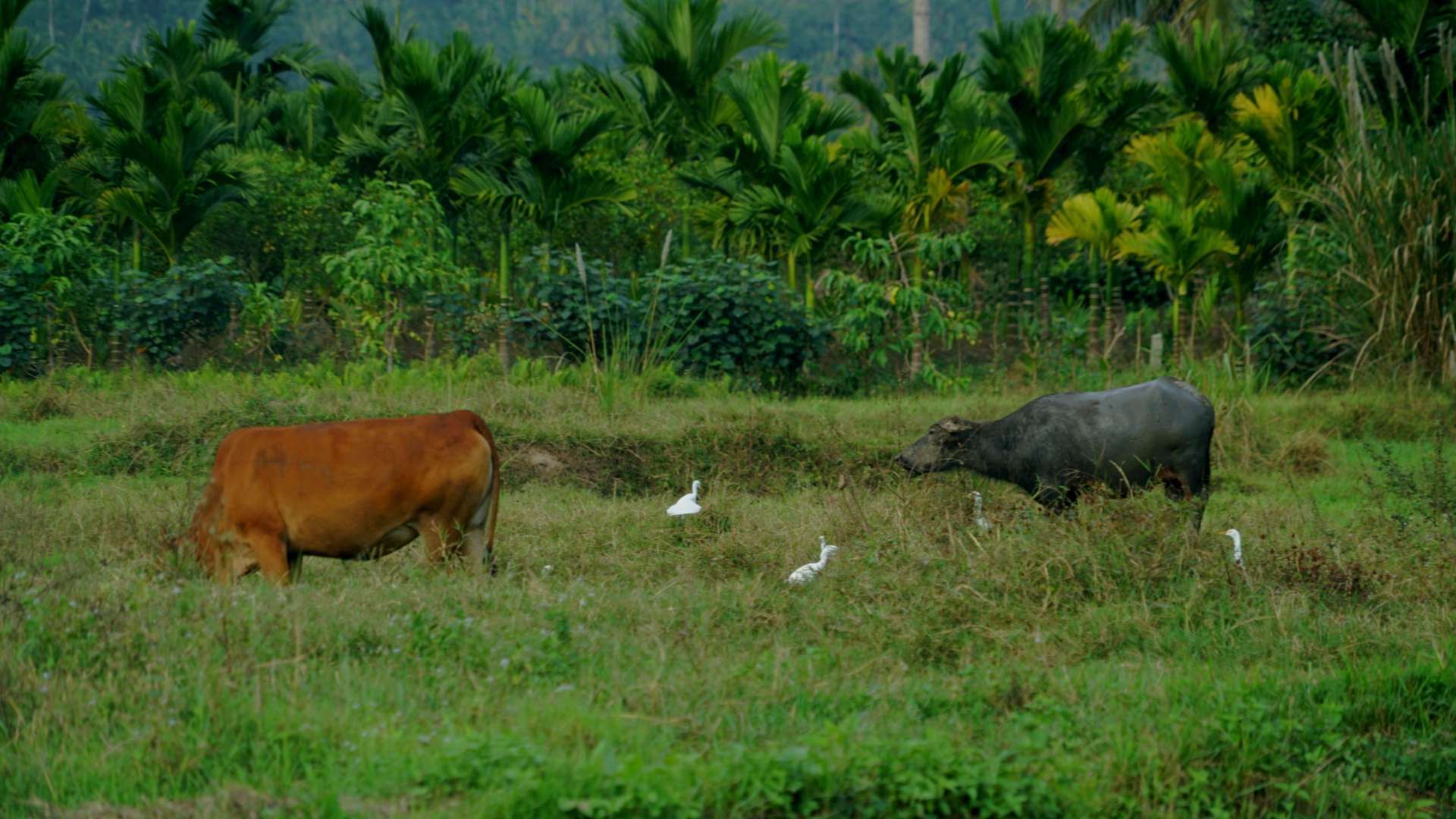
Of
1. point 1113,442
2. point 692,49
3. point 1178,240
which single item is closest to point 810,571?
point 1113,442

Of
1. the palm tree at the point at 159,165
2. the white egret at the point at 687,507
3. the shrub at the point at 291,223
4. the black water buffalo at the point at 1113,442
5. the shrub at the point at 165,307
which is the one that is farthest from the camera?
the shrub at the point at 291,223

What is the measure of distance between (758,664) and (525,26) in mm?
41549

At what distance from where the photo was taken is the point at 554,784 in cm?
407

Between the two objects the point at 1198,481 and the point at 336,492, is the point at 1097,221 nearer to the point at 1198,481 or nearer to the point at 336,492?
the point at 1198,481

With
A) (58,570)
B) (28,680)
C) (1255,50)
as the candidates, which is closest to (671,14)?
(1255,50)

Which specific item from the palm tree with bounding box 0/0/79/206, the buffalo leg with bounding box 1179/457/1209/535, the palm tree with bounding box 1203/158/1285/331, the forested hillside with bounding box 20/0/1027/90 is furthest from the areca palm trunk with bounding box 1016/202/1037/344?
the forested hillside with bounding box 20/0/1027/90

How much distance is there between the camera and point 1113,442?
8039mm

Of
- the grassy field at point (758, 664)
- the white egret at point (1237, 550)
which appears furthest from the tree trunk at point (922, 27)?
the white egret at point (1237, 550)

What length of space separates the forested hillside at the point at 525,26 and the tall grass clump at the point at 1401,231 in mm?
27394

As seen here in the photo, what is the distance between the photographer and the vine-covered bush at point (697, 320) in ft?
43.2

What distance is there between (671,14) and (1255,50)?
767 cm

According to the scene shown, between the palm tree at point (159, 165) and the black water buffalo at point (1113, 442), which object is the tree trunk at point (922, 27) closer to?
the palm tree at point (159, 165)

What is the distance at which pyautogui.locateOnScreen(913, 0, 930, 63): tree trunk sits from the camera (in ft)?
85.9

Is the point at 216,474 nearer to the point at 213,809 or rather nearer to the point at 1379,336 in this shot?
the point at 213,809
